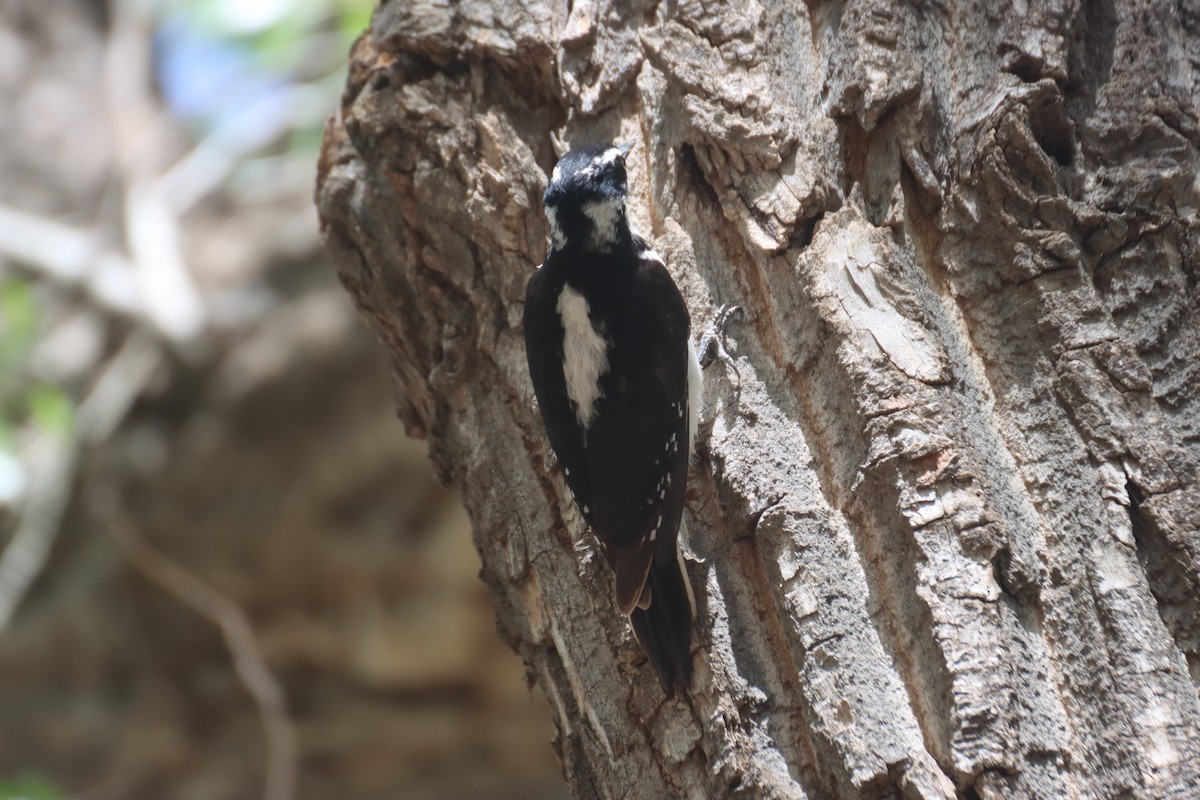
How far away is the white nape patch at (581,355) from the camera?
2328 mm

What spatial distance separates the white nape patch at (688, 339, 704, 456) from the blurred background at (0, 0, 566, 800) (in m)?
3.47

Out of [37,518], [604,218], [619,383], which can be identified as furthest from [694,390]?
[37,518]

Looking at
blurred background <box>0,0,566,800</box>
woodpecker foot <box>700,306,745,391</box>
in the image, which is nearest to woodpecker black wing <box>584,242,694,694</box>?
woodpecker foot <box>700,306,745,391</box>

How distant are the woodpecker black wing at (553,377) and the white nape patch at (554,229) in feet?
0.18

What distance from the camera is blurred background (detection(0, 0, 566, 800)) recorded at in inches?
224

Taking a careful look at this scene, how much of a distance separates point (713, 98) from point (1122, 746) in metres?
1.37

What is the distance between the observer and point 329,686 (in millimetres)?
6465

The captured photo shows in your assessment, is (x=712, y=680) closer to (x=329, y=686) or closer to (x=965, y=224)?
(x=965, y=224)

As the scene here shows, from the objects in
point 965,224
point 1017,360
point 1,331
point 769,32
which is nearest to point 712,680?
point 1017,360

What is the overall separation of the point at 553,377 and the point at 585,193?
0.40 m

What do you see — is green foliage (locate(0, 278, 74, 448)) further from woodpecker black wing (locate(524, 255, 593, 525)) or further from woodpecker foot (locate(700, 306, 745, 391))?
woodpecker foot (locate(700, 306, 745, 391))

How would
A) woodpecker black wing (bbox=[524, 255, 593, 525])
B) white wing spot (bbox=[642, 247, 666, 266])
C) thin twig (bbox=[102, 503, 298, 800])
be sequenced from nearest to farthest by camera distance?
woodpecker black wing (bbox=[524, 255, 593, 525]) < white wing spot (bbox=[642, 247, 666, 266]) < thin twig (bbox=[102, 503, 298, 800])

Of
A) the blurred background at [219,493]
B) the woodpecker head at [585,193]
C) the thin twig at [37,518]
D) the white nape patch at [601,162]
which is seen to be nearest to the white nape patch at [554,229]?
the woodpecker head at [585,193]

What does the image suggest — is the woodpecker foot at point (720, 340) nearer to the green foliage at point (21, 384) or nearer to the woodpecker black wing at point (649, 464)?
the woodpecker black wing at point (649, 464)
